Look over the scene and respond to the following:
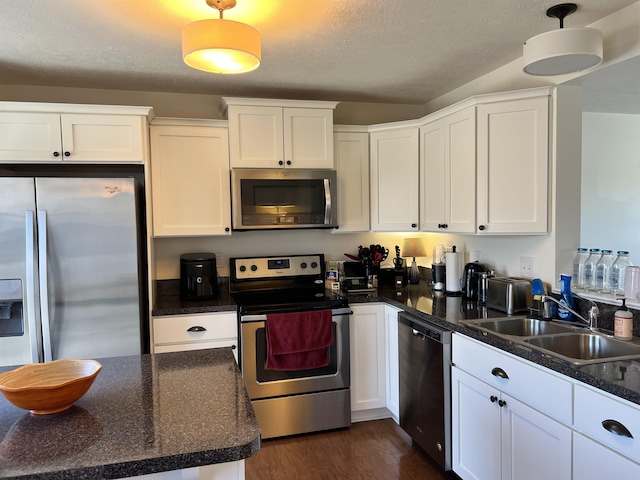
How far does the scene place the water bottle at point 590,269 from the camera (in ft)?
7.80

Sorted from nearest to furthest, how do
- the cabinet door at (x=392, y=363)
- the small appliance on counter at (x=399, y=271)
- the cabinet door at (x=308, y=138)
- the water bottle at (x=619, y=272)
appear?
the water bottle at (x=619, y=272) → the cabinet door at (x=392, y=363) → the cabinet door at (x=308, y=138) → the small appliance on counter at (x=399, y=271)

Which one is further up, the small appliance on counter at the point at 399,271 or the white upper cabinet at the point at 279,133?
the white upper cabinet at the point at 279,133

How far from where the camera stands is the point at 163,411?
1290mm

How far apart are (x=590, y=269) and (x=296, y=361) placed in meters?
1.77

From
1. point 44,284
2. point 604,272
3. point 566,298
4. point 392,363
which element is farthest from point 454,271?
point 44,284

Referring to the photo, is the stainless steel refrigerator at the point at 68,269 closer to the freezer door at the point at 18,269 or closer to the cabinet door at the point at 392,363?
the freezer door at the point at 18,269

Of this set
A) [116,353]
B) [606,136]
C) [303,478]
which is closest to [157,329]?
[116,353]

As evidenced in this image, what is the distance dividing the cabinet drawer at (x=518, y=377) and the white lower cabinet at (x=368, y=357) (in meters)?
0.87

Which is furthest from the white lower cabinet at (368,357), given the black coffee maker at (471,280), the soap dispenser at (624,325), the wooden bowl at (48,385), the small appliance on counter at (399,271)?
the wooden bowl at (48,385)

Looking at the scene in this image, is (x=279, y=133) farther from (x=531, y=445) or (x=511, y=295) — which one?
(x=531, y=445)

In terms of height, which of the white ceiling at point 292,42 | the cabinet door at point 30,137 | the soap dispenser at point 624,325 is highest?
the white ceiling at point 292,42

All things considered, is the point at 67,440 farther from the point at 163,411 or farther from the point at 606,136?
the point at 606,136

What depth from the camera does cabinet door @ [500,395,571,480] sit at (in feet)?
5.55

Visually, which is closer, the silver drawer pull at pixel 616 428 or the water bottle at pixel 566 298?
the silver drawer pull at pixel 616 428
